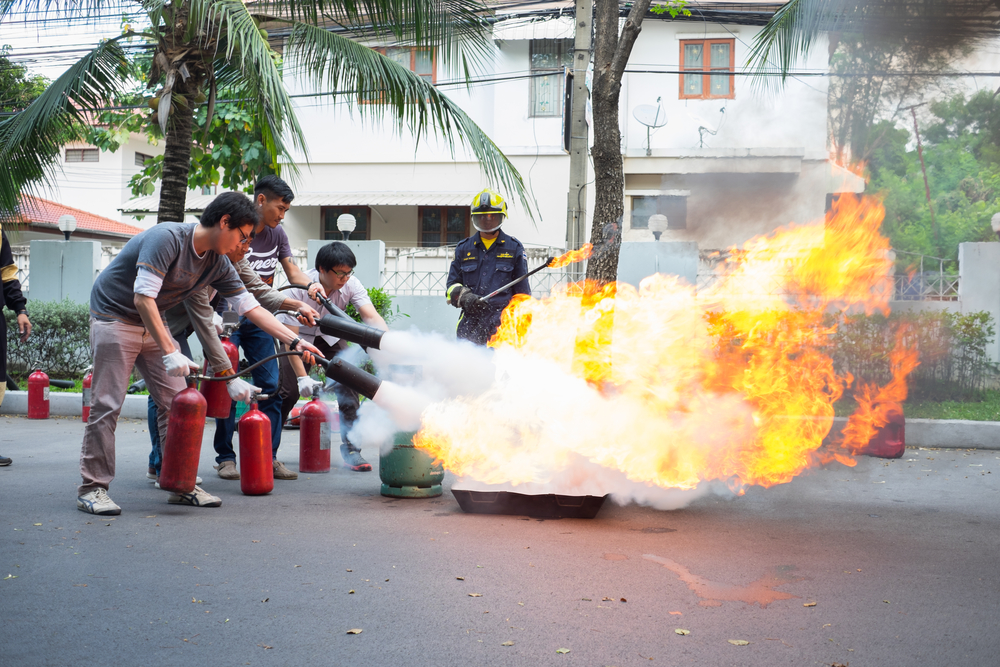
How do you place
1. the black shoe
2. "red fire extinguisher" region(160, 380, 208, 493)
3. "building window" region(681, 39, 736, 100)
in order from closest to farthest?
"red fire extinguisher" region(160, 380, 208, 493) → the black shoe → "building window" region(681, 39, 736, 100)

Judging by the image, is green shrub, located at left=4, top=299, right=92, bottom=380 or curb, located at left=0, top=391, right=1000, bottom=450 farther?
green shrub, located at left=4, top=299, right=92, bottom=380

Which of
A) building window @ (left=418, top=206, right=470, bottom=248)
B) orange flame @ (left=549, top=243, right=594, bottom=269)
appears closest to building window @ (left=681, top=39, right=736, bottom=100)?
orange flame @ (left=549, top=243, right=594, bottom=269)

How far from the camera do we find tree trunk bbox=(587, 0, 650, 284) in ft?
24.7

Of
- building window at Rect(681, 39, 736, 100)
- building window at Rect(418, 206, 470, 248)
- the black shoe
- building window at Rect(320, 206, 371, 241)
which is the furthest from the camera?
building window at Rect(320, 206, 371, 241)

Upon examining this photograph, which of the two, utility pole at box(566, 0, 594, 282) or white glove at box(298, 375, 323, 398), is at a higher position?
utility pole at box(566, 0, 594, 282)

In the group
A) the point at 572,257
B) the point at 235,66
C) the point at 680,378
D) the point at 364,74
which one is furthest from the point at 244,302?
the point at 235,66

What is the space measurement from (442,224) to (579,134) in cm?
1056

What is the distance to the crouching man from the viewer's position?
476 centimetres

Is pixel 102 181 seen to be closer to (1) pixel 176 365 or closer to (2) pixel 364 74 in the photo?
(2) pixel 364 74

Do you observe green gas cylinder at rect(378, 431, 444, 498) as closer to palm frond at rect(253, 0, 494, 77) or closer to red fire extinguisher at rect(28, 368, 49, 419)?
palm frond at rect(253, 0, 494, 77)

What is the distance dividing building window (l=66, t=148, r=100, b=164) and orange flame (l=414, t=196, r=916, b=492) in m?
34.2

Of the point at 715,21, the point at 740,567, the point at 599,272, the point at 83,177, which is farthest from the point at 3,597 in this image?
the point at 83,177

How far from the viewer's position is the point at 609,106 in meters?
7.62

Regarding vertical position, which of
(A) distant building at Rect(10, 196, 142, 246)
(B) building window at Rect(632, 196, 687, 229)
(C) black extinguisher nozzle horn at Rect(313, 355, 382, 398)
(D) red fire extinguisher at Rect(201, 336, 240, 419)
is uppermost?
(A) distant building at Rect(10, 196, 142, 246)
